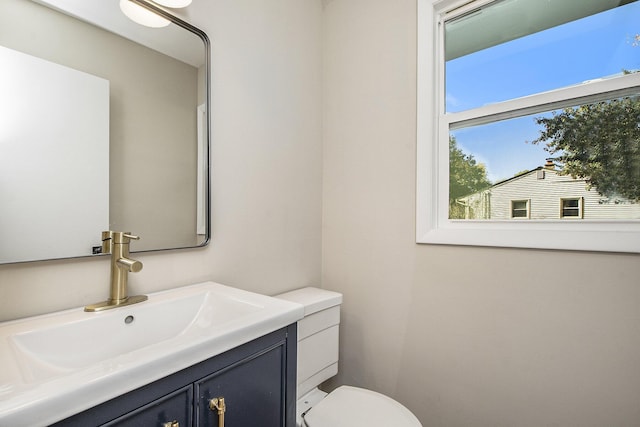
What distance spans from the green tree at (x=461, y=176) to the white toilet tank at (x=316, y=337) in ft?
2.31

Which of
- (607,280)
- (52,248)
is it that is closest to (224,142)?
(52,248)

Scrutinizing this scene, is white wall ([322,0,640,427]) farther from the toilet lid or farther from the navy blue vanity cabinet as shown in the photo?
the navy blue vanity cabinet

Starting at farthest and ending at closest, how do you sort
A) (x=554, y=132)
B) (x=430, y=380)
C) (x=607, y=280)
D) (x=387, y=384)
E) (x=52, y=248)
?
(x=387, y=384) → (x=430, y=380) → (x=554, y=132) → (x=607, y=280) → (x=52, y=248)

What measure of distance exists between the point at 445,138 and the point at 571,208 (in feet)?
1.85

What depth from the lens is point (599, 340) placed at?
105cm

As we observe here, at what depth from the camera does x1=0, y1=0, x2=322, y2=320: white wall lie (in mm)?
1085

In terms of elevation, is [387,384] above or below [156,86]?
below

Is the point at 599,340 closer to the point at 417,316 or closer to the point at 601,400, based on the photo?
the point at 601,400

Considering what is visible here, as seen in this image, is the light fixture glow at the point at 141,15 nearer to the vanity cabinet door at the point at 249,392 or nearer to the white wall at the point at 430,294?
the white wall at the point at 430,294

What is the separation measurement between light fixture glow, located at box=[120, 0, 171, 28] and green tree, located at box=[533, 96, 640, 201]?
1502 mm

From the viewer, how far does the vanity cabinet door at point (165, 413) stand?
1.82ft

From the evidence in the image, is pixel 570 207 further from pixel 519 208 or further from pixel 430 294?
pixel 430 294

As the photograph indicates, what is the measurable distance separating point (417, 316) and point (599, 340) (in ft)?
2.09

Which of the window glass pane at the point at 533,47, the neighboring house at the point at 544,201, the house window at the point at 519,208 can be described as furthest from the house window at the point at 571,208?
the window glass pane at the point at 533,47
